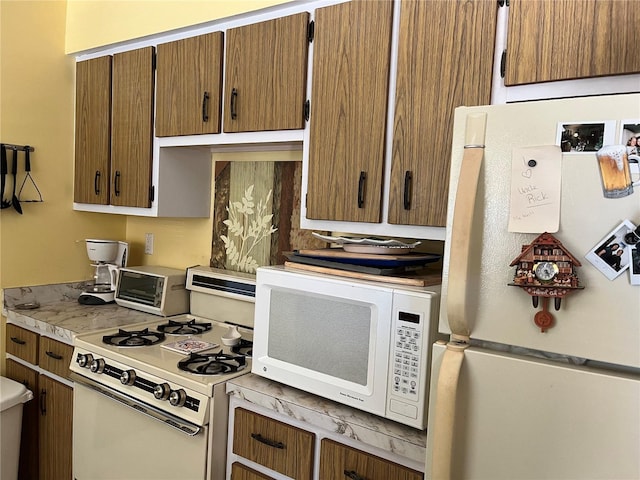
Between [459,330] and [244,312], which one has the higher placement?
[459,330]

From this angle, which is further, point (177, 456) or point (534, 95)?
point (177, 456)

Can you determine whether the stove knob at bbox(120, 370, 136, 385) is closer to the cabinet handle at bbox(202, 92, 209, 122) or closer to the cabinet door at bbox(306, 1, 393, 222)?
the cabinet door at bbox(306, 1, 393, 222)

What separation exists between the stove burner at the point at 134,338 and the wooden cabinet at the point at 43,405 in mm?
257

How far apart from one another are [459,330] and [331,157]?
3.01 feet

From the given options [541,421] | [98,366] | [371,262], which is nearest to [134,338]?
[98,366]

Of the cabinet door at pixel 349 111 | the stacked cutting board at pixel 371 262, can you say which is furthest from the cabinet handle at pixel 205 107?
Answer: the stacked cutting board at pixel 371 262

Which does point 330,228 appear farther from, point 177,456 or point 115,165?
point 115,165

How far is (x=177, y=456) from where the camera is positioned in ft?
5.74

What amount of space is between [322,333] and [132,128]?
1.57 meters

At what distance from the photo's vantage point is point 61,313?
249cm

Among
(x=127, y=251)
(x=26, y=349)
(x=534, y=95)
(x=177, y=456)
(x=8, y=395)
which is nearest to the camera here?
(x=534, y=95)

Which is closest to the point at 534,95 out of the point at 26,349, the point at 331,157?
the point at 331,157

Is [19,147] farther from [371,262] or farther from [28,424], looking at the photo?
[371,262]

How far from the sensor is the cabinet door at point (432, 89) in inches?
57.6
